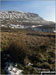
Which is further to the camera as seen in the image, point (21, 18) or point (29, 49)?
point (29, 49)

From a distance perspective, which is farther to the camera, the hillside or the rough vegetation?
the rough vegetation

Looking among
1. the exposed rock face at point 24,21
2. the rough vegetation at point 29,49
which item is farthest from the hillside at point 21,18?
the rough vegetation at point 29,49

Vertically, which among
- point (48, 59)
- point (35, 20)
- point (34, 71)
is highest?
point (35, 20)

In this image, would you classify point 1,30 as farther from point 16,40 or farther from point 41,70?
point 41,70

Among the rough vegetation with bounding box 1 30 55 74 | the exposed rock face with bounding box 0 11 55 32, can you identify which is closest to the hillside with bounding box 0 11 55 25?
the exposed rock face with bounding box 0 11 55 32

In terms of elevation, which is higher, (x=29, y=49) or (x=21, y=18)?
(x=21, y=18)

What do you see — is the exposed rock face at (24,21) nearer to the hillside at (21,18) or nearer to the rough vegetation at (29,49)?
the hillside at (21,18)

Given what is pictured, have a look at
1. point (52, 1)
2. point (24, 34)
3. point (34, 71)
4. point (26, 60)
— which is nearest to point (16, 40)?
point (24, 34)

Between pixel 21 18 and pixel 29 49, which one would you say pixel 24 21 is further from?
pixel 29 49

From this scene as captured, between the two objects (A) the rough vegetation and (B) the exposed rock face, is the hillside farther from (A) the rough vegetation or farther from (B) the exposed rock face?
(A) the rough vegetation

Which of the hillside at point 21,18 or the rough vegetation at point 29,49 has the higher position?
the hillside at point 21,18

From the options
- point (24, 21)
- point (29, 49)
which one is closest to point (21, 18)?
point (24, 21)
